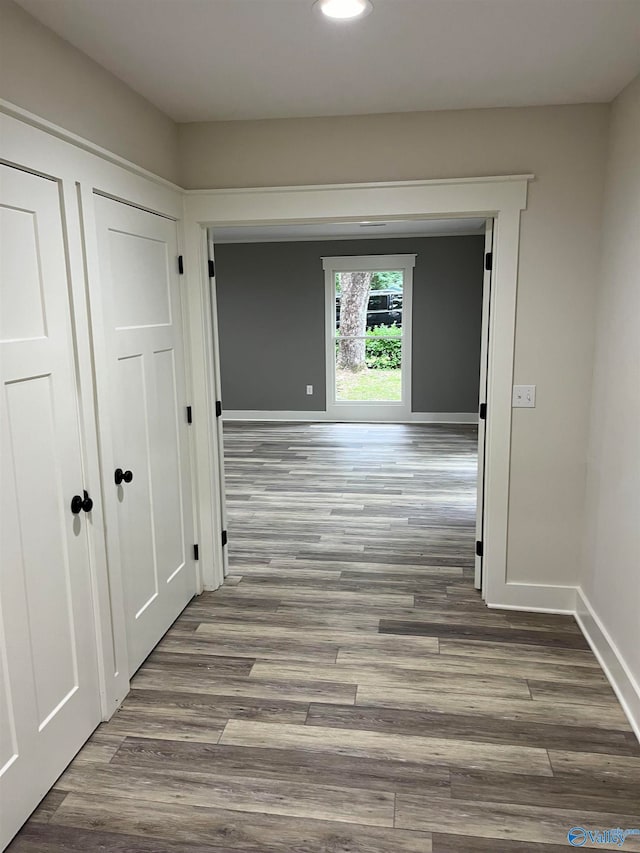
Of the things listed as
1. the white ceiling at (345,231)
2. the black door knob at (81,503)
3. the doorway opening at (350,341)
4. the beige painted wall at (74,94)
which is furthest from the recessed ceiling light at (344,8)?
the white ceiling at (345,231)

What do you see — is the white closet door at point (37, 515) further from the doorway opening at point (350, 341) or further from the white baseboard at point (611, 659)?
the doorway opening at point (350, 341)

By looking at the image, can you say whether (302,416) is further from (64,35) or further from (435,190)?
(64,35)

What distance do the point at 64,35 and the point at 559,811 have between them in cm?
297

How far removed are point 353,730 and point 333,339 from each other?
6.49 m

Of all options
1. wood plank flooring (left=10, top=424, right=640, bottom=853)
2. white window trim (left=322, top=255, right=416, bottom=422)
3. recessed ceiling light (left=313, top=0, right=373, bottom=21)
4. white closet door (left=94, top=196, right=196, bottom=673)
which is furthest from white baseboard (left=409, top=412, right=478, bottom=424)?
recessed ceiling light (left=313, top=0, right=373, bottom=21)

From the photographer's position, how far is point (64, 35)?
207 cm

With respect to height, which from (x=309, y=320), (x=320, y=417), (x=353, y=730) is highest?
(x=309, y=320)

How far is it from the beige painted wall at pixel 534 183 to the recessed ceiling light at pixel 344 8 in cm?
105

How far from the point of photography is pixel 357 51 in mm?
2242

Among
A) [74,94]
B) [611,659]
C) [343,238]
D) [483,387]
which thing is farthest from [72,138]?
[343,238]

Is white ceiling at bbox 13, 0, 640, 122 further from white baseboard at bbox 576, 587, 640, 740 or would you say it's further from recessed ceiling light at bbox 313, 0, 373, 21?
white baseboard at bbox 576, 587, 640, 740

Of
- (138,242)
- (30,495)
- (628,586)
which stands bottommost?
(628,586)

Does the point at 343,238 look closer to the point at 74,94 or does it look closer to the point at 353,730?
the point at 74,94

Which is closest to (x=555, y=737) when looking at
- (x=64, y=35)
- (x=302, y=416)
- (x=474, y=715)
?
(x=474, y=715)
